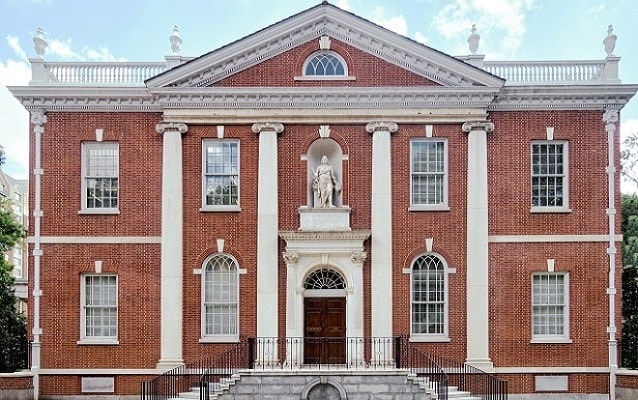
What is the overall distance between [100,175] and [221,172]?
4.02 meters

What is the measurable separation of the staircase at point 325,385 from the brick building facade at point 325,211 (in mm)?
2437

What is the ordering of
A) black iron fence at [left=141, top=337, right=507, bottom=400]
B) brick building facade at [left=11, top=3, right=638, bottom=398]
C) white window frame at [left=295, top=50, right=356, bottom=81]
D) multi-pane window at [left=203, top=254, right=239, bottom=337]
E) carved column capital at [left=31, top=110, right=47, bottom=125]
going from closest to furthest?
1. black iron fence at [left=141, top=337, right=507, bottom=400]
2. brick building facade at [left=11, top=3, right=638, bottom=398]
3. multi-pane window at [left=203, top=254, right=239, bottom=337]
4. white window frame at [left=295, top=50, right=356, bottom=81]
5. carved column capital at [left=31, top=110, right=47, bottom=125]

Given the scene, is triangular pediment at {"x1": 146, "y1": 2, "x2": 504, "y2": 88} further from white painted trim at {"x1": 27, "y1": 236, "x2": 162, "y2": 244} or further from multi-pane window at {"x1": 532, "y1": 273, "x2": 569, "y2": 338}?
multi-pane window at {"x1": 532, "y1": 273, "x2": 569, "y2": 338}

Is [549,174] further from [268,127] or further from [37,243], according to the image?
[37,243]

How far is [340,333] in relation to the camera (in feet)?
71.0

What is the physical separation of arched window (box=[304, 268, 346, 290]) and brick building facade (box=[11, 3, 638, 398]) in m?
0.05

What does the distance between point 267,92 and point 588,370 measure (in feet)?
44.3

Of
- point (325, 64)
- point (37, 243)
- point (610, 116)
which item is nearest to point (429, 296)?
point (325, 64)

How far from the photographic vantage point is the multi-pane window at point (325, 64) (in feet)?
73.4

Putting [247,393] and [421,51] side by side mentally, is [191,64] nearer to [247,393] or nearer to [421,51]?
[421,51]

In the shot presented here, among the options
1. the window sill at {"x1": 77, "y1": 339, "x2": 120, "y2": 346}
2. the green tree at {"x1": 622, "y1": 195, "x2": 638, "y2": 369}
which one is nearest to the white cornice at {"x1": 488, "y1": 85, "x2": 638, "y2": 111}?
the green tree at {"x1": 622, "y1": 195, "x2": 638, "y2": 369}

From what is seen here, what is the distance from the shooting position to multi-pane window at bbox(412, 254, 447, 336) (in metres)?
21.7

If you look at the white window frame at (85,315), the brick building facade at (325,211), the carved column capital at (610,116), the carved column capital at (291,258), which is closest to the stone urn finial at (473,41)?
the brick building facade at (325,211)

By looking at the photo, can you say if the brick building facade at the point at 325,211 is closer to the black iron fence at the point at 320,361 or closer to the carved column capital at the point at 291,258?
the carved column capital at the point at 291,258
